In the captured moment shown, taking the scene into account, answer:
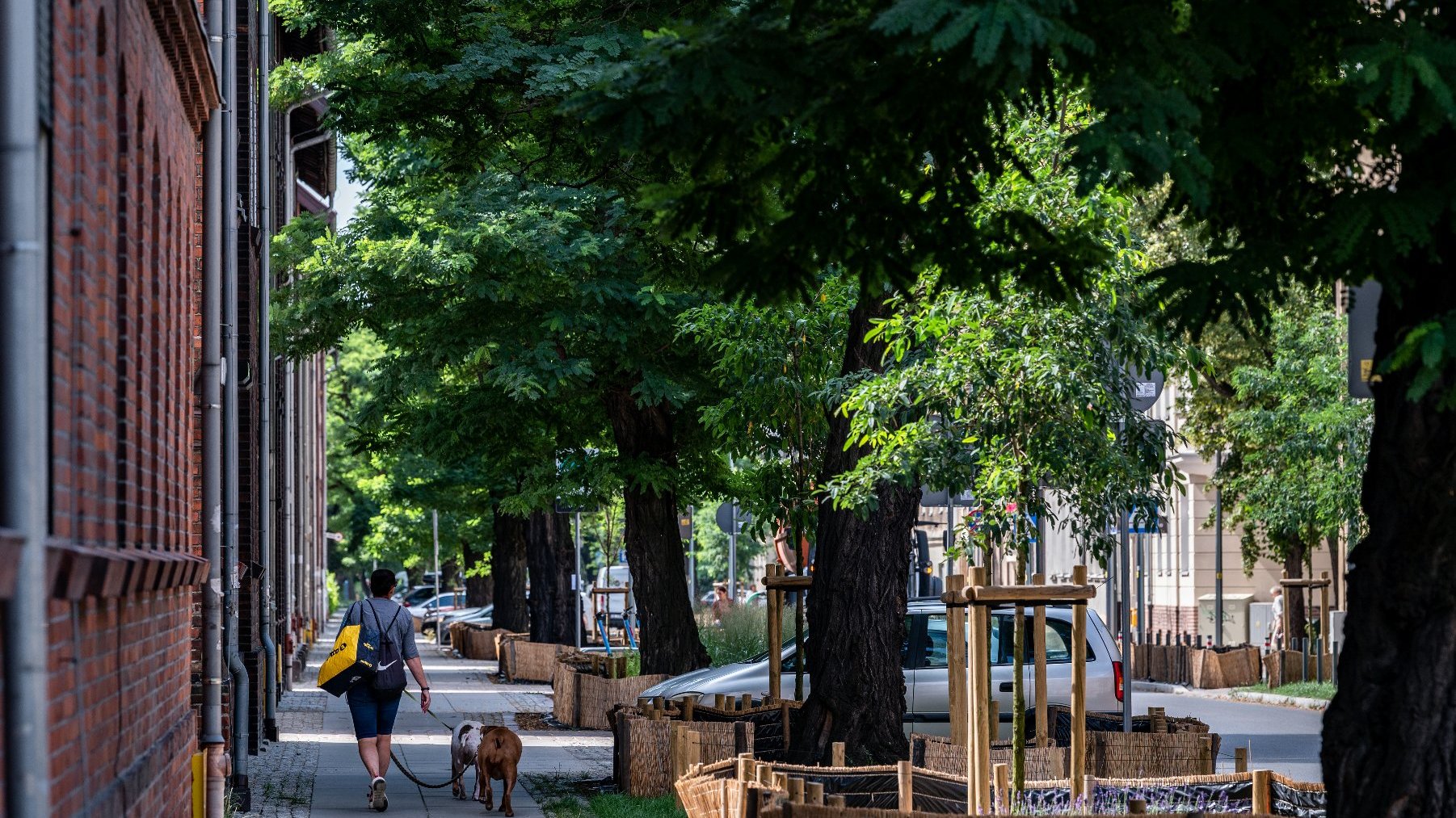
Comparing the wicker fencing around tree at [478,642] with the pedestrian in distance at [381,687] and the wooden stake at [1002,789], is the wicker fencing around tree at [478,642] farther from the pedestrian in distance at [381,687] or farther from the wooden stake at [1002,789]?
the wooden stake at [1002,789]

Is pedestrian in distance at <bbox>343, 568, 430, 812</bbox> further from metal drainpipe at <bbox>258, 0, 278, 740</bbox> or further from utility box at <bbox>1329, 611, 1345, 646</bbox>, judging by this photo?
utility box at <bbox>1329, 611, 1345, 646</bbox>

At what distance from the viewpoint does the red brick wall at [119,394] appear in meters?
5.80

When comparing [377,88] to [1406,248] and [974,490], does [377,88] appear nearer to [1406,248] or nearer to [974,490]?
[974,490]

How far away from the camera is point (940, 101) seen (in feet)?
19.6

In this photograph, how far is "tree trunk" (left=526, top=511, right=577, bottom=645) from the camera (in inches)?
1489

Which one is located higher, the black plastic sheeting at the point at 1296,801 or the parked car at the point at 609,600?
the black plastic sheeting at the point at 1296,801

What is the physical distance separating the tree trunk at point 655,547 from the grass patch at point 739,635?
2.74ft

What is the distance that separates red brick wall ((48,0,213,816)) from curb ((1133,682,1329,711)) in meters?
18.7

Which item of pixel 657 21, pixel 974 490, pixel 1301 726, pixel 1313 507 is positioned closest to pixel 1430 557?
pixel 974 490

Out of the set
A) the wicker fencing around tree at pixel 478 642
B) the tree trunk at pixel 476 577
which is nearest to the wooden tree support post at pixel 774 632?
the wicker fencing around tree at pixel 478 642

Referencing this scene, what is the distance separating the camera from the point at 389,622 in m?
14.2

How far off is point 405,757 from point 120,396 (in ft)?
39.3

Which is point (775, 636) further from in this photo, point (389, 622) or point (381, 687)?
point (381, 687)

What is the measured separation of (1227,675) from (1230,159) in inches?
1134
